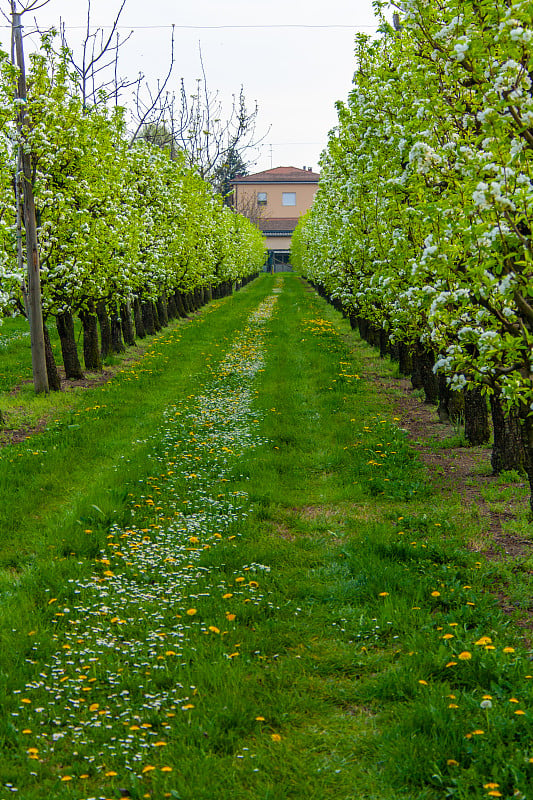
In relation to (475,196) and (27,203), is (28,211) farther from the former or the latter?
(475,196)

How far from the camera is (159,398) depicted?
15.5 meters

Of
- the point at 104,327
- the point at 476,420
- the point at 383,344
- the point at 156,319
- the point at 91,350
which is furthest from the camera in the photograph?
the point at 156,319

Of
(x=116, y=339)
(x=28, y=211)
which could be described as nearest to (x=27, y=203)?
(x=28, y=211)

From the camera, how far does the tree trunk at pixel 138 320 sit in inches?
1057

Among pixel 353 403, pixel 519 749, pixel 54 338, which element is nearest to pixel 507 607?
pixel 519 749

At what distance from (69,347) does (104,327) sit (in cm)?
346

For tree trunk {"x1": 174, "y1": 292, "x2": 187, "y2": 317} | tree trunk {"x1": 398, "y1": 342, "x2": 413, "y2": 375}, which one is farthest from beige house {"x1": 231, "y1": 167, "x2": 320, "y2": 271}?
tree trunk {"x1": 398, "y1": 342, "x2": 413, "y2": 375}

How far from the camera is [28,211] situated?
47.0 feet

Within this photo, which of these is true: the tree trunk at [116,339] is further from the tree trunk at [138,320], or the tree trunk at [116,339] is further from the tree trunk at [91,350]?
the tree trunk at [138,320]

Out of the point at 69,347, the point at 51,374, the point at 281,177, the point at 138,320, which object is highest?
the point at 281,177

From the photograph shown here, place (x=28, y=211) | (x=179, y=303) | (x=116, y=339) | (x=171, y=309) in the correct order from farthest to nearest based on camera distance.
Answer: (x=179, y=303)
(x=171, y=309)
(x=116, y=339)
(x=28, y=211)

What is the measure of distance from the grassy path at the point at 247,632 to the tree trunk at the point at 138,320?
15676 millimetres

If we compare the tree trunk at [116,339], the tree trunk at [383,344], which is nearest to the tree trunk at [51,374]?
the tree trunk at [116,339]

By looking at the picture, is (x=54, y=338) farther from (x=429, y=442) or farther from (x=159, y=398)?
(x=429, y=442)
